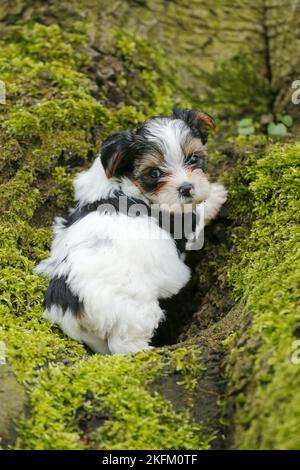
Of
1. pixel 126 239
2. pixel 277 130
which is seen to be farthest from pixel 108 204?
pixel 277 130

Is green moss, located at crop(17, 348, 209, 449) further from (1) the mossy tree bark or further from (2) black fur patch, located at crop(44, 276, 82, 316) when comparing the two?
(2) black fur patch, located at crop(44, 276, 82, 316)

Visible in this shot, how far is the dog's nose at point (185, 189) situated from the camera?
21.0 ft

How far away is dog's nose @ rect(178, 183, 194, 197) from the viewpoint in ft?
21.0

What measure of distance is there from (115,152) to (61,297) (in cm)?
146

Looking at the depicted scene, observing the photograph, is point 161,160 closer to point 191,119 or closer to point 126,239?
point 191,119

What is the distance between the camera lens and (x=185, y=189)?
639 cm

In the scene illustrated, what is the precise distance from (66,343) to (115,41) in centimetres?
436

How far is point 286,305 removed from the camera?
4.96 metres

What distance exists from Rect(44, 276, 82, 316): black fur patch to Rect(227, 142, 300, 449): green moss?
1.44 meters

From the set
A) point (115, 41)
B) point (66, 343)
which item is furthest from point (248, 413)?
point (115, 41)

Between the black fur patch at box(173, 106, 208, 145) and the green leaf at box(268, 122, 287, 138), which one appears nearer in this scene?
the black fur patch at box(173, 106, 208, 145)

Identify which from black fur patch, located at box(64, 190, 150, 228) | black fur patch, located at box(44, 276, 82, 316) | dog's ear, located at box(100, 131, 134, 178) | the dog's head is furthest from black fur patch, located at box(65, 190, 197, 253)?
black fur patch, located at box(44, 276, 82, 316)

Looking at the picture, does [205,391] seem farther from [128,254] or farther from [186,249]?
[186,249]

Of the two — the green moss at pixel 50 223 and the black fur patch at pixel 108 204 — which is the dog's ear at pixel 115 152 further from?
the green moss at pixel 50 223
